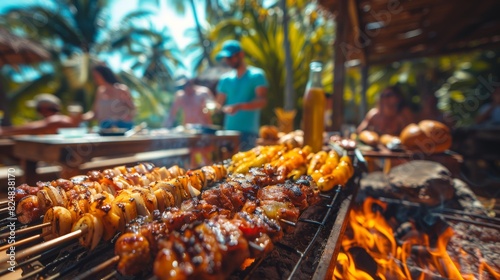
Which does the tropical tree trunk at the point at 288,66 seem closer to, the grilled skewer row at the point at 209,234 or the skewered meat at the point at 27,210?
the grilled skewer row at the point at 209,234

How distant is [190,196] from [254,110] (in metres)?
3.71

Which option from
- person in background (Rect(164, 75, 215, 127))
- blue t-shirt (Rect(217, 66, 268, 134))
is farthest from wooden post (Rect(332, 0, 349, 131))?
person in background (Rect(164, 75, 215, 127))

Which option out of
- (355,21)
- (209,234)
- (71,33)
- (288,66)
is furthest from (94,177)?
(71,33)

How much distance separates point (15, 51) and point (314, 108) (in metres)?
10.5

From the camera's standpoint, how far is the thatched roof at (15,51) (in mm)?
8014

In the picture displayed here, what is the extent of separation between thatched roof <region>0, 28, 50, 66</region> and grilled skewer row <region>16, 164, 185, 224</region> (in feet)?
31.4

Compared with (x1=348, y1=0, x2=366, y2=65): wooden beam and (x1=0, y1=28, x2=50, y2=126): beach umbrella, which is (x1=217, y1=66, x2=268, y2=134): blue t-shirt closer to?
(x1=348, y1=0, x2=366, y2=65): wooden beam

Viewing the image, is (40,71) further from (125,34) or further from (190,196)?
(190,196)

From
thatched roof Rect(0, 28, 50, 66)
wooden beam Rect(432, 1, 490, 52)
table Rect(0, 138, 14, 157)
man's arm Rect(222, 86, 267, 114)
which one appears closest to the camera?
table Rect(0, 138, 14, 157)

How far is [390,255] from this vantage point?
94.9 inches

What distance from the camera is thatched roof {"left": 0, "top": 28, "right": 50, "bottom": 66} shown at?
8.01m

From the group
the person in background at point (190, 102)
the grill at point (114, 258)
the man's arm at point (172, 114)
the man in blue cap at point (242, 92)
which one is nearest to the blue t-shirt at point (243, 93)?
the man in blue cap at point (242, 92)

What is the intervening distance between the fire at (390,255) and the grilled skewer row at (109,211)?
4.77 ft

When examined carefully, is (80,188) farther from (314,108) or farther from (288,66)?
(288,66)
